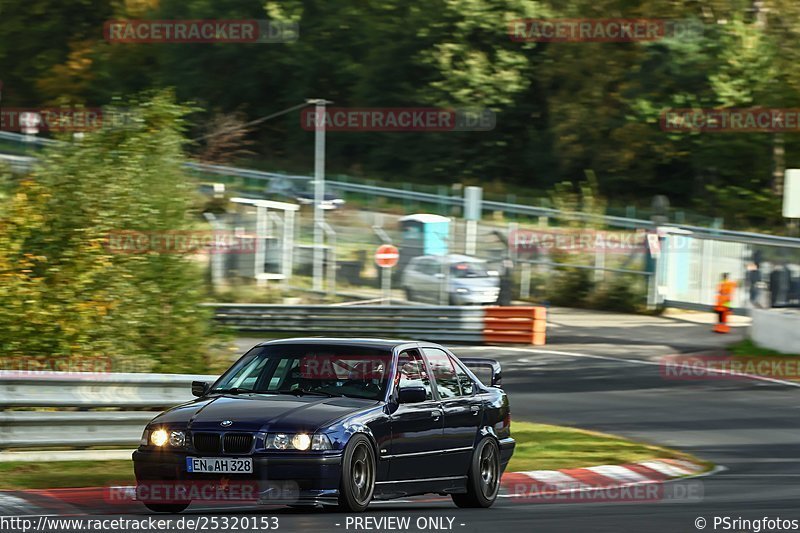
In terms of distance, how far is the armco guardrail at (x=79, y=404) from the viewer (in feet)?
38.9

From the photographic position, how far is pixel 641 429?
717 inches

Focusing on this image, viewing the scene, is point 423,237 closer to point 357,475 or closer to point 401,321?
point 401,321

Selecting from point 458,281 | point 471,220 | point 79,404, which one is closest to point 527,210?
point 471,220

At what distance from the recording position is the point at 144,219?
1795 centimetres

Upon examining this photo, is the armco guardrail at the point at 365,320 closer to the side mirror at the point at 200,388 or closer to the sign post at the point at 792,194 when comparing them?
the sign post at the point at 792,194

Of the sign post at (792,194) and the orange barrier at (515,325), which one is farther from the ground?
the sign post at (792,194)

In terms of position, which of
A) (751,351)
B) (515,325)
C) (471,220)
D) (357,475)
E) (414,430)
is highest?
(471,220)

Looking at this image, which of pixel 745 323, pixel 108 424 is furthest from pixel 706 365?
pixel 108 424

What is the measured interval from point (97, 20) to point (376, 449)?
85.6m

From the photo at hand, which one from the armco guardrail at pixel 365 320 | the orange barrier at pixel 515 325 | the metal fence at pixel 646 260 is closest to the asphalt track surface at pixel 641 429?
the orange barrier at pixel 515 325

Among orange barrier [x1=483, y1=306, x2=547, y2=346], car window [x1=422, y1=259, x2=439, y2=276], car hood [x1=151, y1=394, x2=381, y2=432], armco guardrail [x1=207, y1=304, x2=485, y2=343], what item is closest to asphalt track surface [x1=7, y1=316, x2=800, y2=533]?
orange barrier [x1=483, y1=306, x2=547, y2=346]

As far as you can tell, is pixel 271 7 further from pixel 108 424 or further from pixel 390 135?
pixel 108 424

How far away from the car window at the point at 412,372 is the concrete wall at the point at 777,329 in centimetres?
1723

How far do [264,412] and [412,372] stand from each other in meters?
1.57
